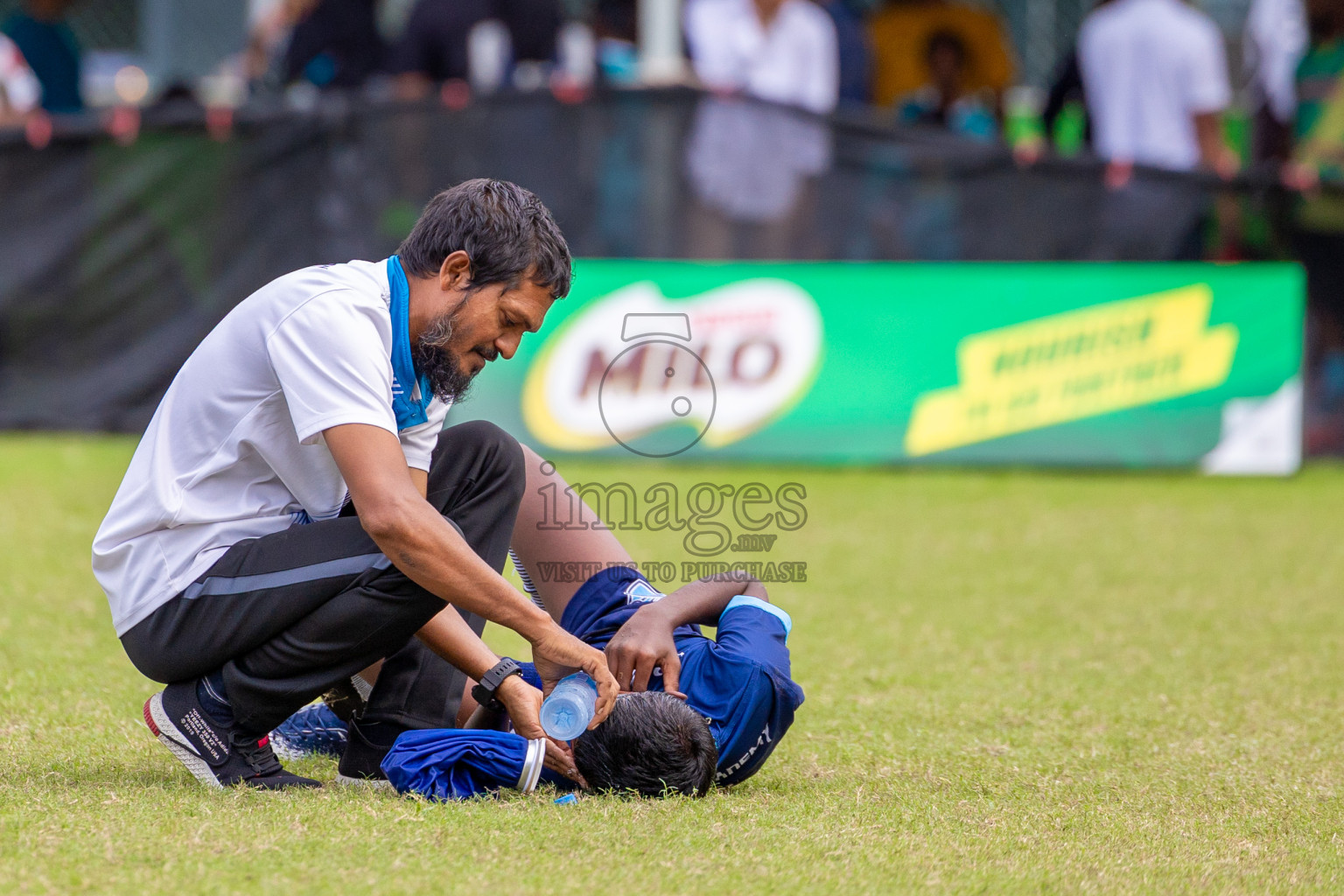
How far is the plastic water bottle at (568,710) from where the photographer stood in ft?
9.27

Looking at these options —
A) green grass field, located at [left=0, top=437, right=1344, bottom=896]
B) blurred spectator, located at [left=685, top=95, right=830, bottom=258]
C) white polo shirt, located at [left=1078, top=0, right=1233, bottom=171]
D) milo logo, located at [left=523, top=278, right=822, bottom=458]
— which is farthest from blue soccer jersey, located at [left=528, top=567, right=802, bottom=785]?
white polo shirt, located at [left=1078, top=0, right=1233, bottom=171]

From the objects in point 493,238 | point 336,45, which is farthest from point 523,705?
point 336,45

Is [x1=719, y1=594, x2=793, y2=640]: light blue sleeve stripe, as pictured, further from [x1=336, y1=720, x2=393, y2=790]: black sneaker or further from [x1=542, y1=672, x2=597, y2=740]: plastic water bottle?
[x1=336, y1=720, x2=393, y2=790]: black sneaker

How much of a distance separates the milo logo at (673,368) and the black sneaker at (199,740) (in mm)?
4798

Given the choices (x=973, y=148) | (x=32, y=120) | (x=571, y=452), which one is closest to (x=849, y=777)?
(x=571, y=452)

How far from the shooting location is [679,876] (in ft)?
8.08

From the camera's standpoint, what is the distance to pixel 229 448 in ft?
9.34

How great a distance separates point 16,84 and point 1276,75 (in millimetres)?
7879

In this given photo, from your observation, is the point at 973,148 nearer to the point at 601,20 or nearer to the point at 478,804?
the point at 601,20

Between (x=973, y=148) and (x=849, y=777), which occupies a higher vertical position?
(x=973, y=148)

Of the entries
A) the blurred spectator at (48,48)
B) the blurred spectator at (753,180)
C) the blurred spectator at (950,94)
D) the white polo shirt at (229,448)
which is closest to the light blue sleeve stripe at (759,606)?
the white polo shirt at (229,448)

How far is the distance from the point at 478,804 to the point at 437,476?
676mm

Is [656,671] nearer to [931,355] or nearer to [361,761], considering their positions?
[361,761]

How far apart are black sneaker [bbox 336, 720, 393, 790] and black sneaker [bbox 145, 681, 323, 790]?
168 millimetres
